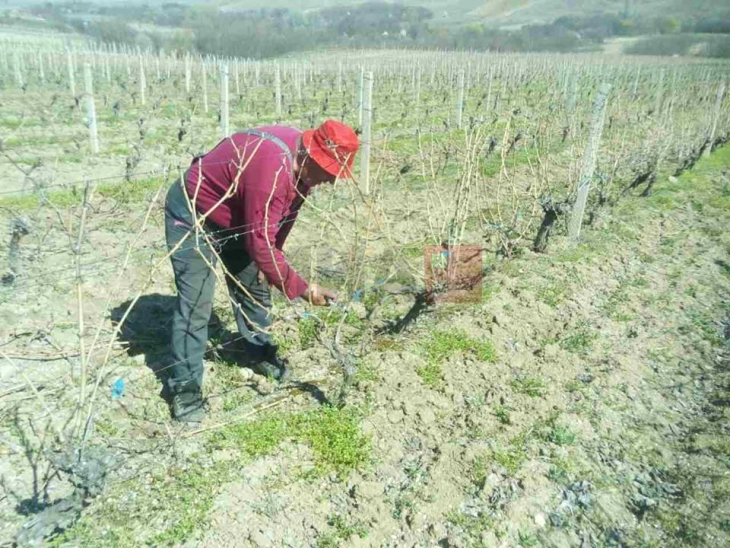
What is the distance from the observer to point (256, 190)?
2.66 m

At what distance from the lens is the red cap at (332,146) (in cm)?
265

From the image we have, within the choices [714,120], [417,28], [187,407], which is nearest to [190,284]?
[187,407]

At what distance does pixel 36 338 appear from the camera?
12.3 ft

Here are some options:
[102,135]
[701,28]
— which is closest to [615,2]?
[701,28]

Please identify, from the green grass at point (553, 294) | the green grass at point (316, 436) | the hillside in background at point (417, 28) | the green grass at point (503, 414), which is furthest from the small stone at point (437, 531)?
the hillside in background at point (417, 28)

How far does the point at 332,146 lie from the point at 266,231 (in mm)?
481

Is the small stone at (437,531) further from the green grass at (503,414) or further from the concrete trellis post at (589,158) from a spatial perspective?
the concrete trellis post at (589,158)

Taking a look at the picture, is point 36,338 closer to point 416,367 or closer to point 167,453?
point 167,453

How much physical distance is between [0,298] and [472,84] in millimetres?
26686

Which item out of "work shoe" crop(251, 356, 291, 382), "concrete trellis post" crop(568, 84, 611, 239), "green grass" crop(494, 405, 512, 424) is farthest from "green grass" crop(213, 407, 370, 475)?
"concrete trellis post" crop(568, 84, 611, 239)

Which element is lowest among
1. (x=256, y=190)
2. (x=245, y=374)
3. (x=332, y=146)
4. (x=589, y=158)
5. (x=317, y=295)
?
(x=245, y=374)

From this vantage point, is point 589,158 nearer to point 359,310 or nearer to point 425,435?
point 359,310

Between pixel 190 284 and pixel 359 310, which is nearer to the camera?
pixel 190 284

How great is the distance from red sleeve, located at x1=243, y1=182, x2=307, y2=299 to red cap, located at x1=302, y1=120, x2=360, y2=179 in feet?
0.76
